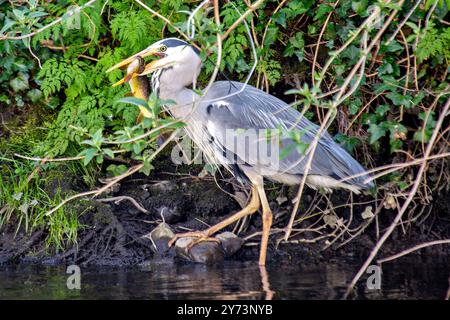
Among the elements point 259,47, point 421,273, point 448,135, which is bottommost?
point 421,273

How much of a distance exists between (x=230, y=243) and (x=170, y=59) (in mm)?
1349

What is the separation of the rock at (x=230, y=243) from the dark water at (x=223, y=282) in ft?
0.44

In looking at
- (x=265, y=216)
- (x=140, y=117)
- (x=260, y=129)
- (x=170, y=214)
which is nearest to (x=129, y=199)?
(x=170, y=214)

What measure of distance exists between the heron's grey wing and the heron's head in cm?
23

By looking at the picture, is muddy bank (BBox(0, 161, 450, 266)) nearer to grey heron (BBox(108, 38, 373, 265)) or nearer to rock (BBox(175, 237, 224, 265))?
rock (BBox(175, 237, 224, 265))

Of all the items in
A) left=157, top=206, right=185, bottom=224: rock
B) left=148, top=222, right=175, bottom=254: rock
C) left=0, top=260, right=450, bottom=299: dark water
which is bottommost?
left=0, top=260, right=450, bottom=299: dark water

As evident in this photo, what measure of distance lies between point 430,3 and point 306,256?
197 cm

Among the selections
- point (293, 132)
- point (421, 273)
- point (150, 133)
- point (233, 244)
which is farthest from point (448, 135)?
point (150, 133)

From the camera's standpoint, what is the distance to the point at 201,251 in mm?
5871

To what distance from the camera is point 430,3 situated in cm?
517

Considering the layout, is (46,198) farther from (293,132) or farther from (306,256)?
(293,132)

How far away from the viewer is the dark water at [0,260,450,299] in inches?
193

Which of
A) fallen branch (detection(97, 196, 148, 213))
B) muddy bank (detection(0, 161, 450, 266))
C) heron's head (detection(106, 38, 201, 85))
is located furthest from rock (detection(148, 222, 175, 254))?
heron's head (detection(106, 38, 201, 85))

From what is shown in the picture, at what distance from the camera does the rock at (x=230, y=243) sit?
19.7ft
